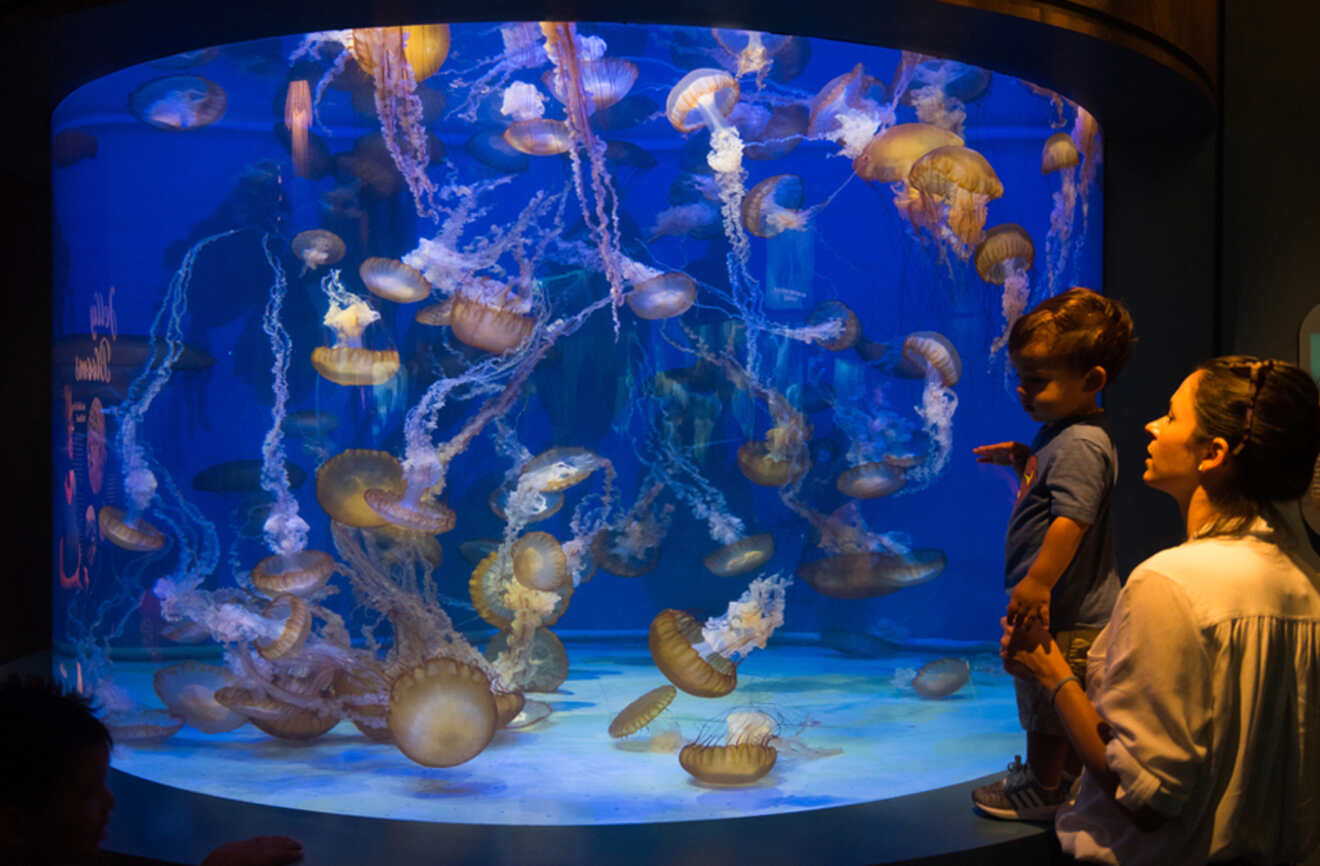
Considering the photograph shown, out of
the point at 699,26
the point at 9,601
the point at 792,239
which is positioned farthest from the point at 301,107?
the point at 9,601

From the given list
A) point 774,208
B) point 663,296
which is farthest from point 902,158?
point 663,296

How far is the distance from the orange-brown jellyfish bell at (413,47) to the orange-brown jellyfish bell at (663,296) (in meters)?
0.91

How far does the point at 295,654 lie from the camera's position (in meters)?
2.96

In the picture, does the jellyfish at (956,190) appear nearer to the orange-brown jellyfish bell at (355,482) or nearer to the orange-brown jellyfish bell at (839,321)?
the orange-brown jellyfish bell at (839,321)

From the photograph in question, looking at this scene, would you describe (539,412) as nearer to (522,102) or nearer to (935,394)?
(522,102)

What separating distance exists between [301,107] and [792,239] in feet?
5.15

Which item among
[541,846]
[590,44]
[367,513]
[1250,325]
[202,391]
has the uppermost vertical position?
[590,44]

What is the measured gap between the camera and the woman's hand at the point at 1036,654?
4.90 ft

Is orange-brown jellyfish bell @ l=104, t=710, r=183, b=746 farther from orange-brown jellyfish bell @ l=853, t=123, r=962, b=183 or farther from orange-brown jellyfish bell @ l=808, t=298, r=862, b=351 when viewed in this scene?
orange-brown jellyfish bell @ l=853, t=123, r=962, b=183

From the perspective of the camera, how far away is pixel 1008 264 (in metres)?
3.25

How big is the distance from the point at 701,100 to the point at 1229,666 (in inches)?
88.2

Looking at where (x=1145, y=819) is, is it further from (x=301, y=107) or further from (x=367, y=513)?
(x=301, y=107)

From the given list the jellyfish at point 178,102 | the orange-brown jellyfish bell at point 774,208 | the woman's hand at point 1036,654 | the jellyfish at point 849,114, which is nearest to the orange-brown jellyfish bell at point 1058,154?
the jellyfish at point 849,114

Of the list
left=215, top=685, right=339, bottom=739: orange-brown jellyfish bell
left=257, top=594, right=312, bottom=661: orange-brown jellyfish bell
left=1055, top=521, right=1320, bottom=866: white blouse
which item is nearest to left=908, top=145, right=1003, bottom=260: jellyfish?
left=1055, top=521, right=1320, bottom=866: white blouse
